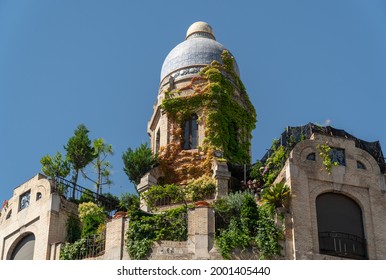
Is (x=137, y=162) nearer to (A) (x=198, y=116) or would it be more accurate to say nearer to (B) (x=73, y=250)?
(A) (x=198, y=116)

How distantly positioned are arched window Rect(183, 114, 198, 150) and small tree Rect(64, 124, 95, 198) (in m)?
5.39

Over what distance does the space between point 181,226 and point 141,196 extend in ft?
21.0

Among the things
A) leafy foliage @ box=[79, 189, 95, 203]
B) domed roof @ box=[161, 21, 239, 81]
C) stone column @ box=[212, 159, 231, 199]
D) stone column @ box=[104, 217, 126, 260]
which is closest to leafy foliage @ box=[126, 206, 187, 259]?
stone column @ box=[104, 217, 126, 260]

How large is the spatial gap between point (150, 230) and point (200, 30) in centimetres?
2046

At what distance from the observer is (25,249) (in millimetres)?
50031

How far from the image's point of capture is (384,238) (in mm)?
46281

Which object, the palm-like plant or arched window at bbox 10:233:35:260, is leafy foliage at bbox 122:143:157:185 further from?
the palm-like plant

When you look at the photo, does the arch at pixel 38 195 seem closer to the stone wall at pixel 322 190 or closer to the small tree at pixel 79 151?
the small tree at pixel 79 151

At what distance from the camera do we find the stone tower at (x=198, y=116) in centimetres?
5447

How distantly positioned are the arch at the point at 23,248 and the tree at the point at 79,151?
5.61 metres

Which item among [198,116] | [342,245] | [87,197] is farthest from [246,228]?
[198,116]

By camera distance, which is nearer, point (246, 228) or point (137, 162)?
point (246, 228)

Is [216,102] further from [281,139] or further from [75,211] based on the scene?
[75,211]

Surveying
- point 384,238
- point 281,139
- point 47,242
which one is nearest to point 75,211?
point 47,242
